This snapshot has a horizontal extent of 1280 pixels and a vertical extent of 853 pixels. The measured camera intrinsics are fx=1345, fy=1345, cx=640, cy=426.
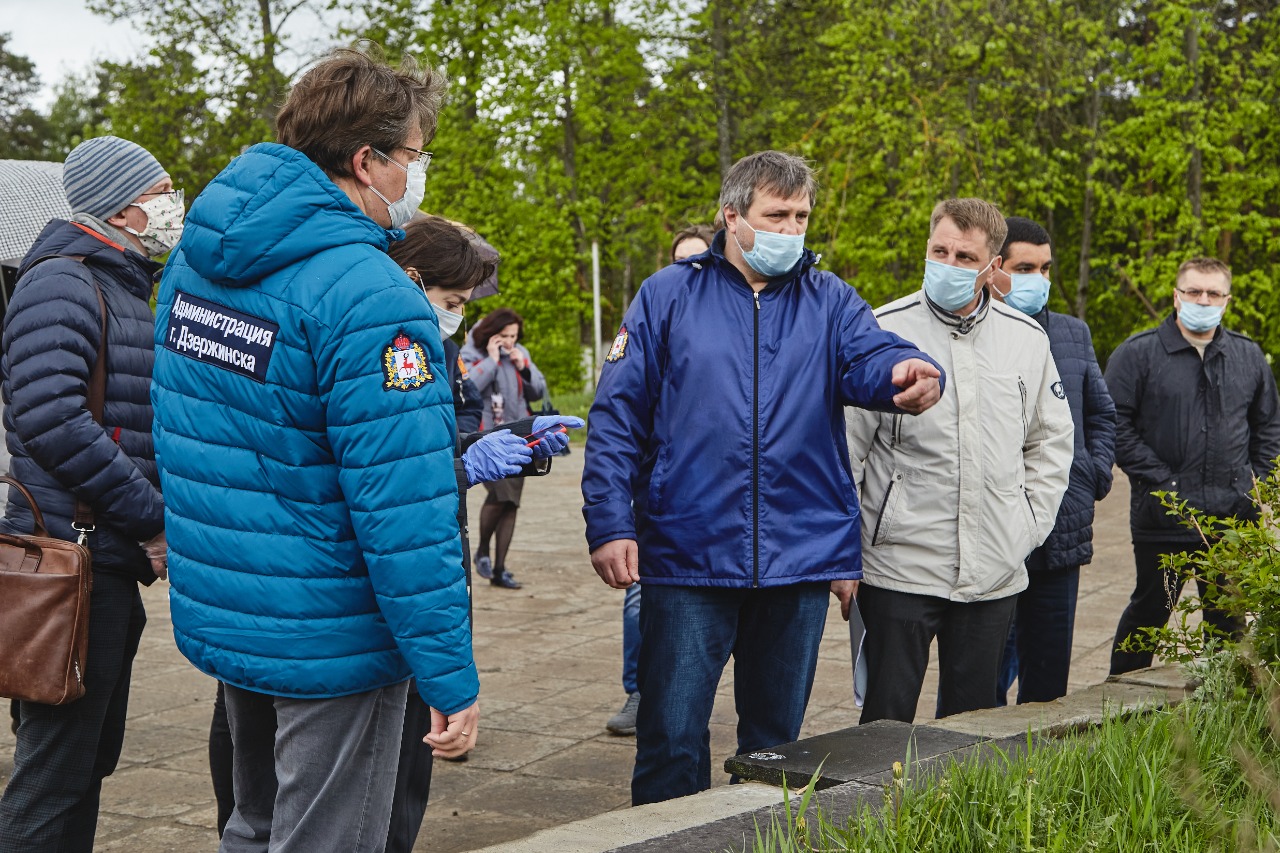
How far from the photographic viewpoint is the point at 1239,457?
6.15 metres

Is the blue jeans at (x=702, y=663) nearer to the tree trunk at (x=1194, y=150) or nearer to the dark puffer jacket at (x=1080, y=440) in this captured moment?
the dark puffer jacket at (x=1080, y=440)

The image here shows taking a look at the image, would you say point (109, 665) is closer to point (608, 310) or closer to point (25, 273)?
point (25, 273)

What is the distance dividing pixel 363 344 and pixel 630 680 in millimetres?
3712

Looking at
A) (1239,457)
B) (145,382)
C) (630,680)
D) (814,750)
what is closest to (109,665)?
(145,382)

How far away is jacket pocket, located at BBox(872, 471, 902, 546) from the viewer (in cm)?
437

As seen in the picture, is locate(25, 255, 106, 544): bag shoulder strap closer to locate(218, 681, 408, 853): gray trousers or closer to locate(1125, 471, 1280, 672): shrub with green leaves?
locate(218, 681, 408, 853): gray trousers

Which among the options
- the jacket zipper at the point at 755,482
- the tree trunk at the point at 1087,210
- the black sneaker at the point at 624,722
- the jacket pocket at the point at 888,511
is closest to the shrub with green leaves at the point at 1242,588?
the jacket pocket at the point at 888,511

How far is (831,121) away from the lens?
75.2 ft

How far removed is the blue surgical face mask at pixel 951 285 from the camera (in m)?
4.46

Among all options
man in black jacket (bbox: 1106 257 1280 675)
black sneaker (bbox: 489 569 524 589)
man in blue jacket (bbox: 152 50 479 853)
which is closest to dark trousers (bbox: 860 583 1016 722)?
man in black jacket (bbox: 1106 257 1280 675)

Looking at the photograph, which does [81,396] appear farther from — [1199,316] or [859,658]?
[1199,316]

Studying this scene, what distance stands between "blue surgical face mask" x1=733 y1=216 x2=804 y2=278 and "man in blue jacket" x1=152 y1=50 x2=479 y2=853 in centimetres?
157

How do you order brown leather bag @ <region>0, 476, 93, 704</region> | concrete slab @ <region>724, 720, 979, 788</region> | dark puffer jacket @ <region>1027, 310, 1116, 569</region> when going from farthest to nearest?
dark puffer jacket @ <region>1027, 310, 1116, 569</region>
brown leather bag @ <region>0, 476, 93, 704</region>
concrete slab @ <region>724, 720, 979, 788</region>

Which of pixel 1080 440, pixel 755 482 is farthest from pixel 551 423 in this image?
pixel 1080 440
